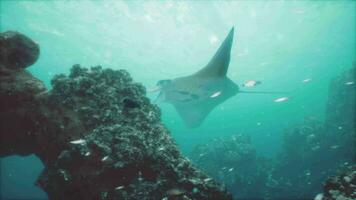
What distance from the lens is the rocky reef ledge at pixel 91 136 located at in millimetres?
4293

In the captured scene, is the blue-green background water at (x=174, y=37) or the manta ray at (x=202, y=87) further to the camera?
the blue-green background water at (x=174, y=37)

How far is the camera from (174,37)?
2781 centimetres

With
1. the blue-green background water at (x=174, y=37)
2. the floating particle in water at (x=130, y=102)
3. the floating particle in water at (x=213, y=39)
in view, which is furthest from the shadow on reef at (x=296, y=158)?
the floating particle in water at (x=213, y=39)

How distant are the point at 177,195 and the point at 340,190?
242 centimetres

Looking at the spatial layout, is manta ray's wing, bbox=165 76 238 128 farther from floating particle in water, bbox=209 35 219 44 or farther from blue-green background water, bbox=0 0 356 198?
floating particle in water, bbox=209 35 219 44

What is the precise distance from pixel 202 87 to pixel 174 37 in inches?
704

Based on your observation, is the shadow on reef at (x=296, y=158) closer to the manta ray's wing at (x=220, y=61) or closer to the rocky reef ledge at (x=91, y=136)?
the manta ray's wing at (x=220, y=61)

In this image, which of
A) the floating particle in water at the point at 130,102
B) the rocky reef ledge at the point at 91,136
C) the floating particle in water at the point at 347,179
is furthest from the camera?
the floating particle in water at the point at 130,102

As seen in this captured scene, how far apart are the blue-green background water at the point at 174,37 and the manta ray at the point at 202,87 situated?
11.2m

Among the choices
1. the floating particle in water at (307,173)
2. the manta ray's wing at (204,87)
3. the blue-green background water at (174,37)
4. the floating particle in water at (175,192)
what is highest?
the blue-green background water at (174,37)

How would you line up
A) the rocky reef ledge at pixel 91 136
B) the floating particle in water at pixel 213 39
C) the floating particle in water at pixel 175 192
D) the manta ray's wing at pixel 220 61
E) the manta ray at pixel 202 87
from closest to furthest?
the floating particle in water at pixel 175 192 < the rocky reef ledge at pixel 91 136 < the manta ray's wing at pixel 220 61 < the manta ray at pixel 202 87 < the floating particle in water at pixel 213 39

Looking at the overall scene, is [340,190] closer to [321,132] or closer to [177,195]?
[177,195]

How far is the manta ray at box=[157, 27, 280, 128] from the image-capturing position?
32.3 feet

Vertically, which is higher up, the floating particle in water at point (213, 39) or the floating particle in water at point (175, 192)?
the floating particle in water at point (213, 39)
